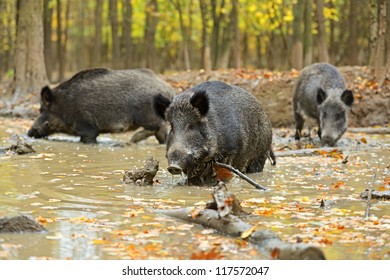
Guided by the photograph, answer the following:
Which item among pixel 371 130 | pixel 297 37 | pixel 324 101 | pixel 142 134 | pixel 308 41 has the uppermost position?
pixel 297 37

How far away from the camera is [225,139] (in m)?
9.91

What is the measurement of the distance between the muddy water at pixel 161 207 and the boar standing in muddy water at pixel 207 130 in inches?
13.2

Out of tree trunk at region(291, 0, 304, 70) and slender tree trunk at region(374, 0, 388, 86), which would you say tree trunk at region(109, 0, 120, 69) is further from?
slender tree trunk at region(374, 0, 388, 86)

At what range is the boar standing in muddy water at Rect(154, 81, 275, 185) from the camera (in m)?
9.43

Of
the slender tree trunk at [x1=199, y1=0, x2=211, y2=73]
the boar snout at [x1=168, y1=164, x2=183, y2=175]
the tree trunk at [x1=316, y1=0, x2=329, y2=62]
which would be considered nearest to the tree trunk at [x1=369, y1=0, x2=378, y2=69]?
the tree trunk at [x1=316, y1=0, x2=329, y2=62]

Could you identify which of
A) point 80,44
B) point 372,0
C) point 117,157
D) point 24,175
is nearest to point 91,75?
point 117,157

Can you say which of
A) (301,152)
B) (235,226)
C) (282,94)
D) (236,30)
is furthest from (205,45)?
(235,226)

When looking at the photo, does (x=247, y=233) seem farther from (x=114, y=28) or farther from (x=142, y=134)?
(x=114, y=28)

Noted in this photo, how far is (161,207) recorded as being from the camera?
7820mm

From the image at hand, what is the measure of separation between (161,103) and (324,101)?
7353 mm

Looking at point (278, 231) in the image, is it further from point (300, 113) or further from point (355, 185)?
point (300, 113)

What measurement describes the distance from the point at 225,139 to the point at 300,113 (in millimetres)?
8365

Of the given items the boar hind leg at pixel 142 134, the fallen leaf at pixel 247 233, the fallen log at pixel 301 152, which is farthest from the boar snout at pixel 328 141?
the fallen leaf at pixel 247 233

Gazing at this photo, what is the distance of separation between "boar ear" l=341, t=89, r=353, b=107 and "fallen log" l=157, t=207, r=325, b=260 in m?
9.52
